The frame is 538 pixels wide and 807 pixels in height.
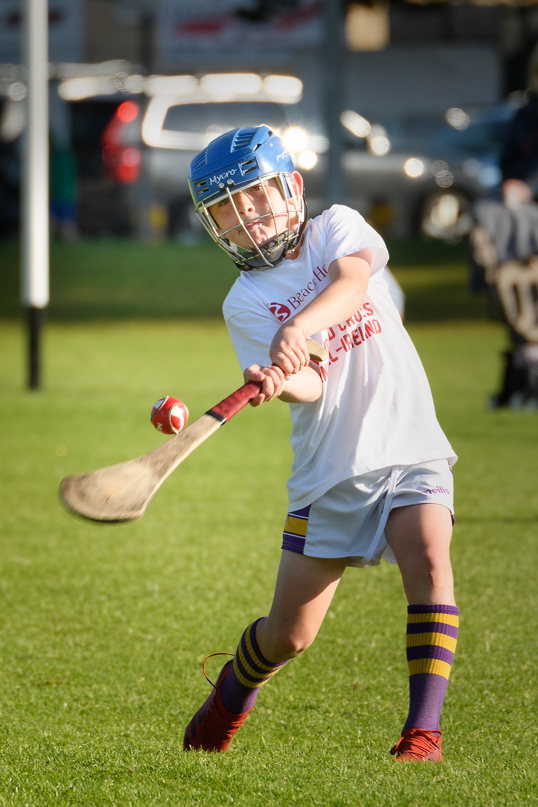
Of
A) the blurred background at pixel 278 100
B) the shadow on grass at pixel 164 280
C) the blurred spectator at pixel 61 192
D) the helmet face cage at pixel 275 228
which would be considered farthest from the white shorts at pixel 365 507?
the blurred spectator at pixel 61 192

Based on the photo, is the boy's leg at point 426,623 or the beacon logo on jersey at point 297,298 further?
the beacon logo on jersey at point 297,298

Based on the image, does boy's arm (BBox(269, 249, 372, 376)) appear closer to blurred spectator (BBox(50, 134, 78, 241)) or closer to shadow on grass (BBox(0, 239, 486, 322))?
shadow on grass (BBox(0, 239, 486, 322))

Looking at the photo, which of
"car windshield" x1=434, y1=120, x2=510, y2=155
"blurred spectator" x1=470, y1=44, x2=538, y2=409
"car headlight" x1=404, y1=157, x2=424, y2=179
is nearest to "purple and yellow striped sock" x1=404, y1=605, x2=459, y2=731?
"blurred spectator" x1=470, y1=44, x2=538, y2=409

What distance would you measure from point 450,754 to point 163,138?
14.5 meters

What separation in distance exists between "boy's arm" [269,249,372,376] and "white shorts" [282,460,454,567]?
1.21 ft

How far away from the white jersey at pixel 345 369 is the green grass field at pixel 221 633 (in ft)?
2.36

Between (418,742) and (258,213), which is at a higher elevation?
(258,213)

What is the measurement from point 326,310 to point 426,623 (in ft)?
2.60

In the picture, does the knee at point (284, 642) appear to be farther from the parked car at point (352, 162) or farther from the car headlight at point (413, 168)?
the car headlight at point (413, 168)

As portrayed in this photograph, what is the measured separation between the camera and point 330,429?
2.75 metres

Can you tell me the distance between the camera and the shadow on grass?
46.7 feet

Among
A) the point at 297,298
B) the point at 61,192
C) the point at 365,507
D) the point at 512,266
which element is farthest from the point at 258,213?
the point at 61,192

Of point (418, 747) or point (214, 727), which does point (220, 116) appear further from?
point (418, 747)

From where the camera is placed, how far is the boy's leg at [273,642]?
2721 millimetres
